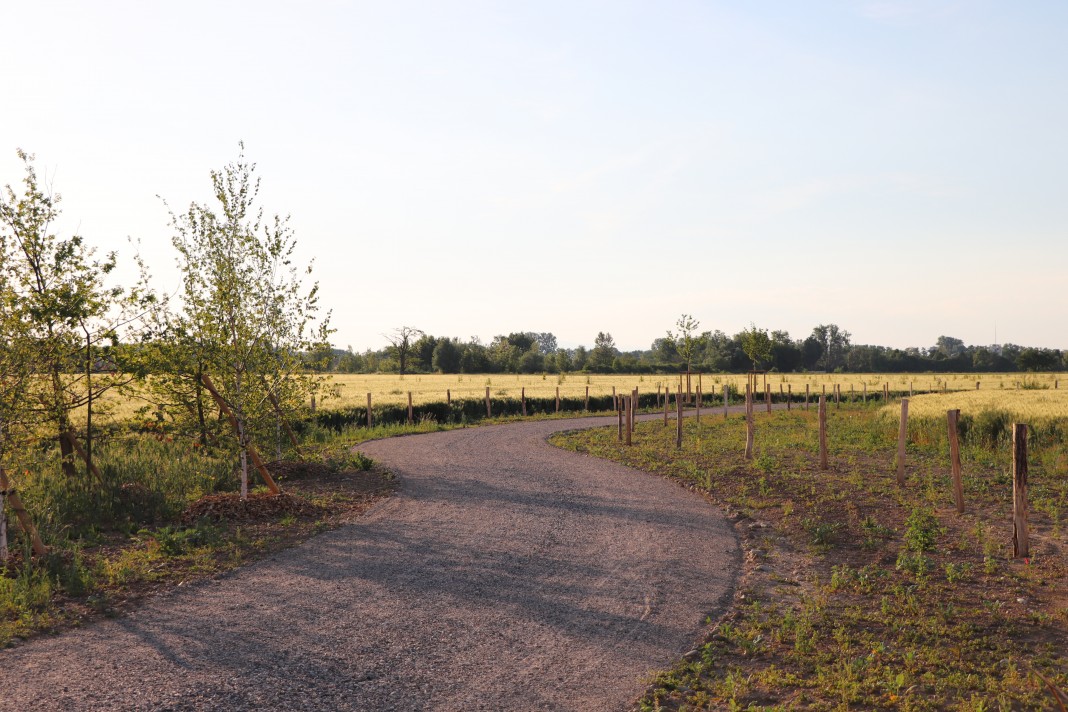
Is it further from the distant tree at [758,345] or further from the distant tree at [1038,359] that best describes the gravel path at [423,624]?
the distant tree at [1038,359]

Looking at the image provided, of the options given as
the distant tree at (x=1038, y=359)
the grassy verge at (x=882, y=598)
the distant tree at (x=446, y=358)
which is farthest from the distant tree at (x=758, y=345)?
the distant tree at (x=1038, y=359)

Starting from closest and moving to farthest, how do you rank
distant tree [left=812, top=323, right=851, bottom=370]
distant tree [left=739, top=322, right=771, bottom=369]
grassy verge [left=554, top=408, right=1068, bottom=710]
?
grassy verge [left=554, top=408, right=1068, bottom=710] < distant tree [left=739, top=322, right=771, bottom=369] < distant tree [left=812, top=323, right=851, bottom=370]

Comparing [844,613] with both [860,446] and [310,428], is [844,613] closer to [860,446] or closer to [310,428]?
[860,446]

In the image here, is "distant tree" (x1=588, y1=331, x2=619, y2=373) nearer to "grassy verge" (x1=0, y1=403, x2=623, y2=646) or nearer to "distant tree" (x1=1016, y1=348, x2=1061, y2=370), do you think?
"distant tree" (x1=1016, y1=348, x2=1061, y2=370)

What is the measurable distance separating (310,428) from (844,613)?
23.6 metres

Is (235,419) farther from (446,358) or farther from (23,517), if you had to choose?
(446,358)

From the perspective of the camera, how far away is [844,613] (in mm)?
8664

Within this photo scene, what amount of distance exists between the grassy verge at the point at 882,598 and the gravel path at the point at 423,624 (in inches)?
25.6

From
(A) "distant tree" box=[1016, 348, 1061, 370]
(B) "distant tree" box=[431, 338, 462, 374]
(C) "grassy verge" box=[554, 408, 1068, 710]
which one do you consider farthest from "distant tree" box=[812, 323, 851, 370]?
(C) "grassy verge" box=[554, 408, 1068, 710]

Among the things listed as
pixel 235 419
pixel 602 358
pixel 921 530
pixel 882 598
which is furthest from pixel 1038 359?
pixel 235 419

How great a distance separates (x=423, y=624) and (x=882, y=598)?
5633 mm

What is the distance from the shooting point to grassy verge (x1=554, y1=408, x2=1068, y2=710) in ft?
21.9

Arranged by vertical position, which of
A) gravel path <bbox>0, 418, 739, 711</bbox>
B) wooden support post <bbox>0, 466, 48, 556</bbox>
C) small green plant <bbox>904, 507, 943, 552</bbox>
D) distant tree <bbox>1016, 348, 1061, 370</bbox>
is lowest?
gravel path <bbox>0, 418, 739, 711</bbox>

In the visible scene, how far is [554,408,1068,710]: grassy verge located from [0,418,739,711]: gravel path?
2.13ft
